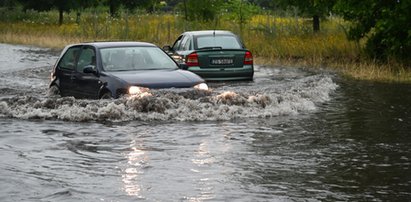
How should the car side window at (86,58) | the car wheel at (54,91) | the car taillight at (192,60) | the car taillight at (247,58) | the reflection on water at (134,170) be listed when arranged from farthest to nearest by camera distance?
1. the car taillight at (247,58)
2. the car taillight at (192,60)
3. the car wheel at (54,91)
4. the car side window at (86,58)
5. the reflection on water at (134,170)

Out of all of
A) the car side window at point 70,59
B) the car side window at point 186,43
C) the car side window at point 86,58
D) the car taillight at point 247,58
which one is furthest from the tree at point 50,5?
the car side window at point 86,58

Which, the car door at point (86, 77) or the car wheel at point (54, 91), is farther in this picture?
the car wheel at point (54, 91)

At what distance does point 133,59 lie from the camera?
15.6 metres

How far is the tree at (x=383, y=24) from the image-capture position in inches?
942

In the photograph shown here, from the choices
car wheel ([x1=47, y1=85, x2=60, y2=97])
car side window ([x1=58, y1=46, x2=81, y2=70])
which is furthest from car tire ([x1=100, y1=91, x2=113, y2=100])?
car wheel ([x1=47, y1=85, x2=60, y2=97])

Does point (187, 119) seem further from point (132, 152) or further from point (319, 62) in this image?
point (319, 62)

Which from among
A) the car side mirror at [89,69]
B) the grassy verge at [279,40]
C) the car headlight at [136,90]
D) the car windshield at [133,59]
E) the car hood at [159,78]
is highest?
the car windshield at [133,59]

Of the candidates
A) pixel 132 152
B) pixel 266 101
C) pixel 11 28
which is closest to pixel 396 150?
pixel 132 152

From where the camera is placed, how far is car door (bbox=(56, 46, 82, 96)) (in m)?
16.3

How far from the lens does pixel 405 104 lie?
1702cm

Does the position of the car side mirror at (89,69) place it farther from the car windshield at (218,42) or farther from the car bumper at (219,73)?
the car windshield at (218,42)

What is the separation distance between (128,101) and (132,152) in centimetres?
351

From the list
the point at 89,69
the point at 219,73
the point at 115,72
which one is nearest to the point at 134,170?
the point at 115,72

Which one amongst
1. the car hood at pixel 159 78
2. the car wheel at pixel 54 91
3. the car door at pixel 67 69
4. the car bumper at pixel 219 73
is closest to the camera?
the car hood at pixel 159 78
